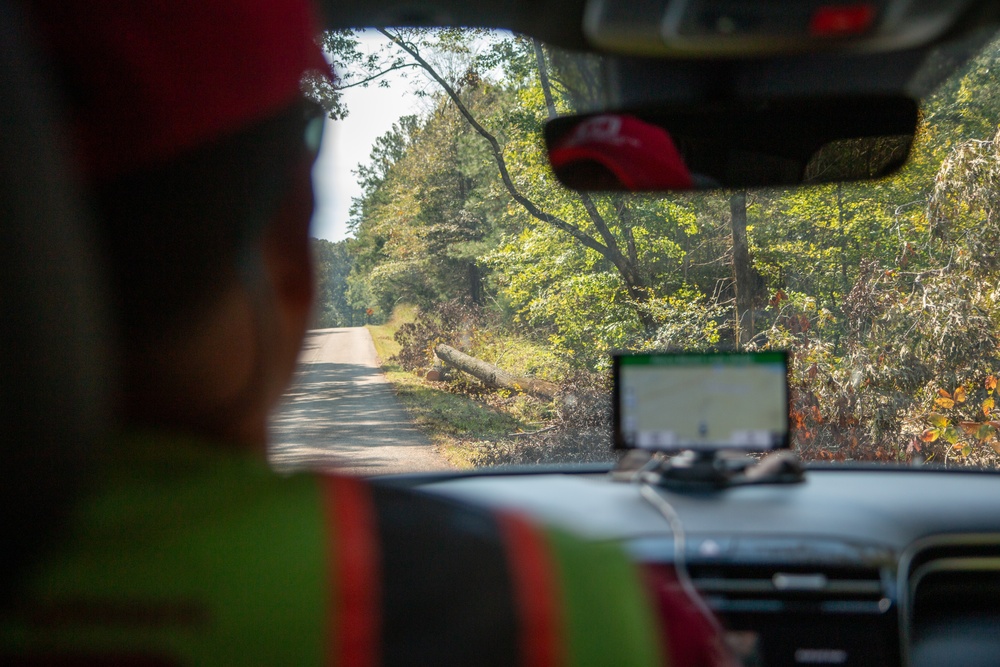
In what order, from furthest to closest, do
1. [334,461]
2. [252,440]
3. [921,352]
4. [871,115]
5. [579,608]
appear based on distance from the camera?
[921,352] → [334,461] → [871,115] → [252,440] → [579,608]

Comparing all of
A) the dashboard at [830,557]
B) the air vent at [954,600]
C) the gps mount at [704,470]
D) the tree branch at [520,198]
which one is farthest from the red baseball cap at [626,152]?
the tree branch at [520,198]

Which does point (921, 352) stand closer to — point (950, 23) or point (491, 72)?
point (950, 23)

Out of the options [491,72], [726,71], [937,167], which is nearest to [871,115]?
[726,71]

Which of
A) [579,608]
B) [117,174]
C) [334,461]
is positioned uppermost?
[117,174]

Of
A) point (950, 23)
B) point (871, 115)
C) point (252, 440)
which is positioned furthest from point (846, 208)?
point (252, 440)

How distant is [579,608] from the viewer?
0.64 metres

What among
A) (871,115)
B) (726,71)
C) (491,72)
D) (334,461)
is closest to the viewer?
(871,115)

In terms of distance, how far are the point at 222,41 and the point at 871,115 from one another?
262cm

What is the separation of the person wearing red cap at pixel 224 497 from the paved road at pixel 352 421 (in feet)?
8.67

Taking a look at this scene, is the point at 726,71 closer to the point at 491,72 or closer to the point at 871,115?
the point at 871,115

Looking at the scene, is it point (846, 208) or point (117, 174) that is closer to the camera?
point (117, 174)

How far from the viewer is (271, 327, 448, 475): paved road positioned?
11.7 ft

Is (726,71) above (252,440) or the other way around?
above

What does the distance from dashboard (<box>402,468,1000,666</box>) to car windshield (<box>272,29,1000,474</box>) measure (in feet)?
2.82
